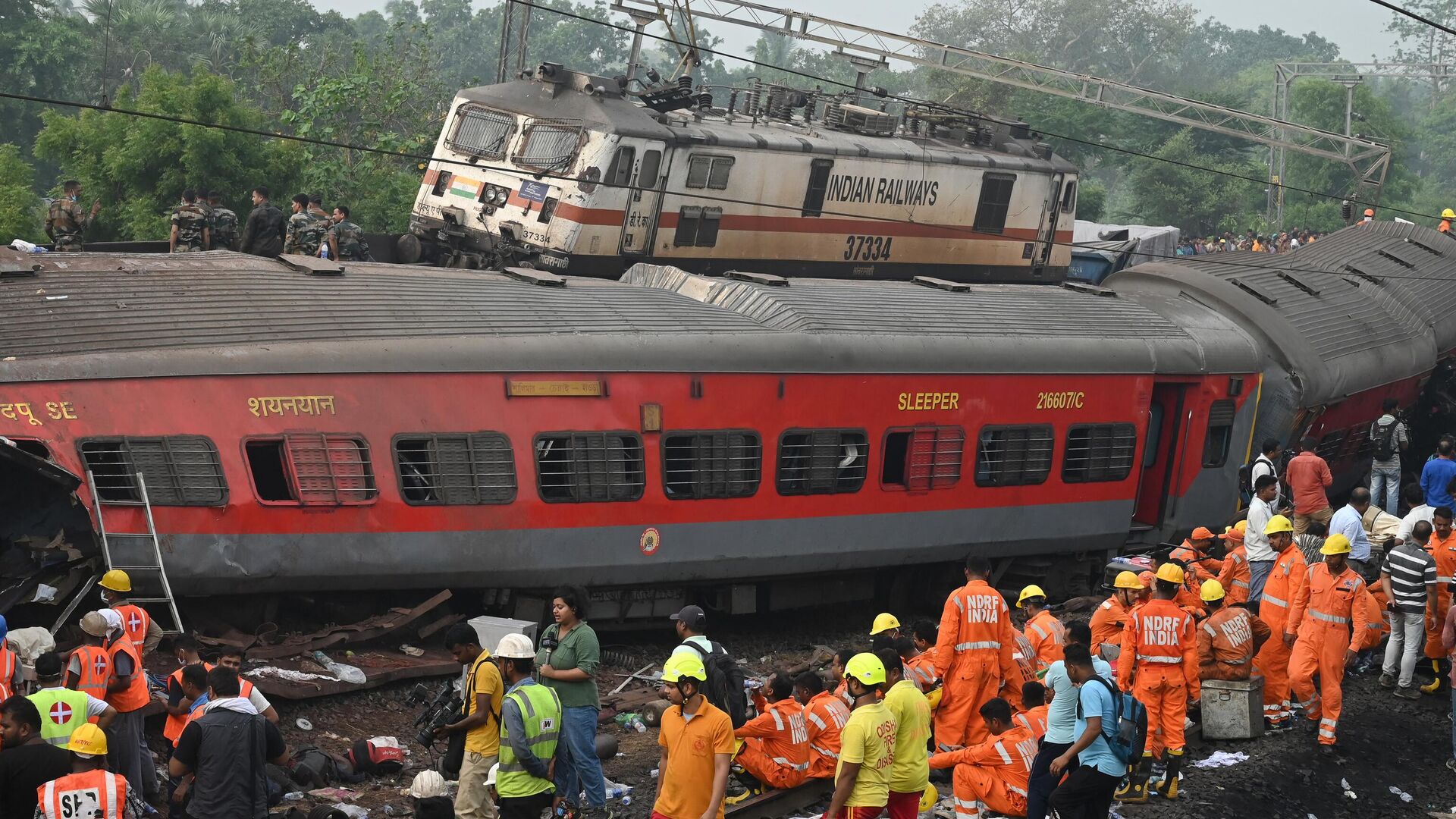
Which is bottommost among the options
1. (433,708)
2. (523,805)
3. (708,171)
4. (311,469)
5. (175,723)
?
(433,708)

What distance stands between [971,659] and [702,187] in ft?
31.3

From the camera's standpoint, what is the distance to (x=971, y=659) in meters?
12.3

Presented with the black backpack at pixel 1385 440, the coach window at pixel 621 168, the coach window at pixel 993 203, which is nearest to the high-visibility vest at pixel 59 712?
the coach window at pixel 621 168

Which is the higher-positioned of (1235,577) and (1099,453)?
(1099,453)

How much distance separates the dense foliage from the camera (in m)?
25.2

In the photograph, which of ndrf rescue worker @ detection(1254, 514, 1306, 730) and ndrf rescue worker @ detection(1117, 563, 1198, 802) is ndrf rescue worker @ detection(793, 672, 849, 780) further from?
ndrf rescue worker @ detection(1254, 514, 1306, 730)

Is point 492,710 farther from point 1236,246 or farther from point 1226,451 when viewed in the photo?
point 1236,246

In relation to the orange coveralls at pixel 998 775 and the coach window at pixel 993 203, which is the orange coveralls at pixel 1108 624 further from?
the coach window at pixel 993 203

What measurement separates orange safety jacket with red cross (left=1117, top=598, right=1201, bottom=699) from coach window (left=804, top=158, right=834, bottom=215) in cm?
1034

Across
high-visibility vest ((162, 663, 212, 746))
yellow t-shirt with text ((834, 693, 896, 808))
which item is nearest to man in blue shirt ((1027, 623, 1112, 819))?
yellow t-shirt with text ((834, 693, 896, 808))

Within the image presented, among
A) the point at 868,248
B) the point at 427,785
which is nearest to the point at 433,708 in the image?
the point at 427,785

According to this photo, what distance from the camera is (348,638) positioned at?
1346 cm

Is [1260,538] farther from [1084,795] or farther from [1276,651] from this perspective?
[1084,795]

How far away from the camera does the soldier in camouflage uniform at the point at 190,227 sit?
17875 mm
